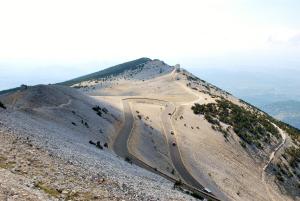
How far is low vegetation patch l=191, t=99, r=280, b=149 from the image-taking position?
95.1 meters

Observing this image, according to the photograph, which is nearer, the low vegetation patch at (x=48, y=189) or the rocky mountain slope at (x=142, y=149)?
the low vegetation patch at (x=48, y=189)

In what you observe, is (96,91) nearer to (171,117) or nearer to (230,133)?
(171,117)

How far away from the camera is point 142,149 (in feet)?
228

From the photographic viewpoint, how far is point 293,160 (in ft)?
304

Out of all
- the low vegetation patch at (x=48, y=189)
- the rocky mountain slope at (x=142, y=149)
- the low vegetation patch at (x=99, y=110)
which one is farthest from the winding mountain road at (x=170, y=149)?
the low vegetation patch at (x=48, y=189)

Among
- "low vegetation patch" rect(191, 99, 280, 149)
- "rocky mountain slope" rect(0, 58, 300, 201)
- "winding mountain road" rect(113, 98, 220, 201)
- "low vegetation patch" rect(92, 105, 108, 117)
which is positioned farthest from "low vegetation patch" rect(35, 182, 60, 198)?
"low vegetation patch" rect(191, 99, 280, 149)

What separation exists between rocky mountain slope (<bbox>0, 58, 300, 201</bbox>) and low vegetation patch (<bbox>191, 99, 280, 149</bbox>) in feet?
1.10

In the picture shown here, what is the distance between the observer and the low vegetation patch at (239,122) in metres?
95.1

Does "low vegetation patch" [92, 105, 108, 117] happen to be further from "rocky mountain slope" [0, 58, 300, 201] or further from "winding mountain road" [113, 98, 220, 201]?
"winding mountain road" [113, 98, 220, 201]

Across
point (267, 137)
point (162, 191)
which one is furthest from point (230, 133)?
point (162, 191)

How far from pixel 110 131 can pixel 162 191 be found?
38497 millimetres

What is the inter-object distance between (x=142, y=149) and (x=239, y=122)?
4303 cm

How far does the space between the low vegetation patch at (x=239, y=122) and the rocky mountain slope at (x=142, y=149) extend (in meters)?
0.33

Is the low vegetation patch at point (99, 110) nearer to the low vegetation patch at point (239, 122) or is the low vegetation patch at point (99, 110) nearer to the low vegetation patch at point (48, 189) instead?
the low vegetation patch at point (239, 122)
